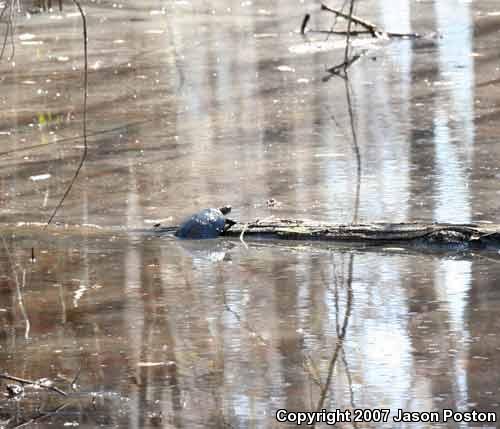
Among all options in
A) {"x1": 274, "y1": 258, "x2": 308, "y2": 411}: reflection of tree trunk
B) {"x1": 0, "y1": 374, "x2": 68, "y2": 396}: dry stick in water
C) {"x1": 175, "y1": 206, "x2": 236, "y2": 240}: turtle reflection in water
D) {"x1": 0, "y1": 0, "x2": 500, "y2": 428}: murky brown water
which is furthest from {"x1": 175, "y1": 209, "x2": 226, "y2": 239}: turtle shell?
{"x1": 0, "y1": 374, "x2": 68, "y2": 396}: dry stick in water

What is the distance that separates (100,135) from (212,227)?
117 inches

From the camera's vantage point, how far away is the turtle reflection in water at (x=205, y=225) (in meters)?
6.90

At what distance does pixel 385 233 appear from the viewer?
257 inches

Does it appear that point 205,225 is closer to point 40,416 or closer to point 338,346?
point 338,346

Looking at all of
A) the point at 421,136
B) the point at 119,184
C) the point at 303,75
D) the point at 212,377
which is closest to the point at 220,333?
the point at 212,377

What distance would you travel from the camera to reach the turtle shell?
6.90 metres

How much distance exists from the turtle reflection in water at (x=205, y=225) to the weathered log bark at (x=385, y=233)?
53 mm

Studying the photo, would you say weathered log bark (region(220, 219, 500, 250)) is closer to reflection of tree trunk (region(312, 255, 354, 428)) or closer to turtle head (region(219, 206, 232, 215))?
turtle head (region(219, 206, 232, 215))

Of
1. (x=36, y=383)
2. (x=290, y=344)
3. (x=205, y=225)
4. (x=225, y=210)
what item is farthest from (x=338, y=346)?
(x=225, y=210)

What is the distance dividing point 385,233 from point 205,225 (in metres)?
0.95

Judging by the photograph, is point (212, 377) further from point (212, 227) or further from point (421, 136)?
point (421, 136)

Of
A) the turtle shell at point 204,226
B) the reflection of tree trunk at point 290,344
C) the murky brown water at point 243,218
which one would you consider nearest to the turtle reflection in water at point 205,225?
the turtle shell at point 204,226

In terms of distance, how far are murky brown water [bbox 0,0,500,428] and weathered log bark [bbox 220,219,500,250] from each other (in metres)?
0.13

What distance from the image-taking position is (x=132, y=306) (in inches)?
224
